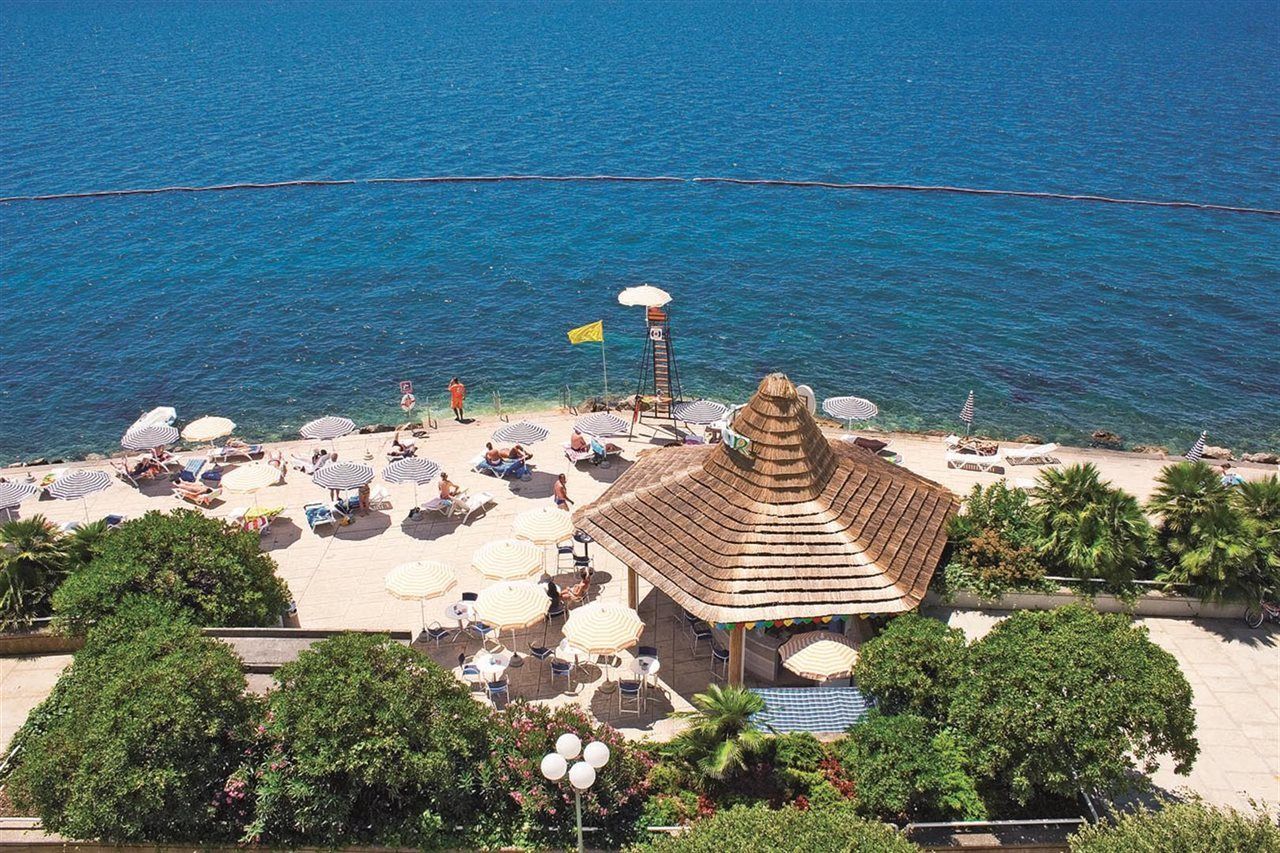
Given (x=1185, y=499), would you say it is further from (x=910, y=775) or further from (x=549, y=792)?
(x=549, y=792)

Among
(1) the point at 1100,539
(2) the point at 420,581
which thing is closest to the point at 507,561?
(2) the point at 420,581

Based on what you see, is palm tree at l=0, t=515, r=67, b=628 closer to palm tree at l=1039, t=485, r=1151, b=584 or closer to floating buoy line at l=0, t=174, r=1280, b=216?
palm tree at l=1039, t=485, r=1151, b=584

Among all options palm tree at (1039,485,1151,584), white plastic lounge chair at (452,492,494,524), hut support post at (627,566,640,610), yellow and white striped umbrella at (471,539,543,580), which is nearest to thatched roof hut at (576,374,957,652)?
hut support post at (627,566,640,610)

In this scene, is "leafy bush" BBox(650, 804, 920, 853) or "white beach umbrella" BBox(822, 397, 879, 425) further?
"white beach umbrella" BBox(822, 397, 879, 425)

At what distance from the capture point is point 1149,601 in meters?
24.1

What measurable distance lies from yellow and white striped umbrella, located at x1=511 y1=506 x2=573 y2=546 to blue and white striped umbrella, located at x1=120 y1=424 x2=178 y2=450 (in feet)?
49.9

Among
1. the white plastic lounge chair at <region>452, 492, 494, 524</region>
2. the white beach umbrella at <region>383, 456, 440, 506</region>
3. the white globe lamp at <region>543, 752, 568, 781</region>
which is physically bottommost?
the white plastic lounge chair at <region>452, 492, 494, 524</region>

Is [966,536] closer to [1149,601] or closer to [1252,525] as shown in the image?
[1149,601]

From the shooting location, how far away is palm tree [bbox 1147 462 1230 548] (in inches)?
930

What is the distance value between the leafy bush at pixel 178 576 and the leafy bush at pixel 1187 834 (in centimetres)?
1795

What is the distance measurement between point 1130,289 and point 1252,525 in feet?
116

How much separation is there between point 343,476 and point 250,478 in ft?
9.96

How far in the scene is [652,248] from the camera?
2467 inches

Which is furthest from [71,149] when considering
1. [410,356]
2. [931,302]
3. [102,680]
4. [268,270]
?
[102,680]
